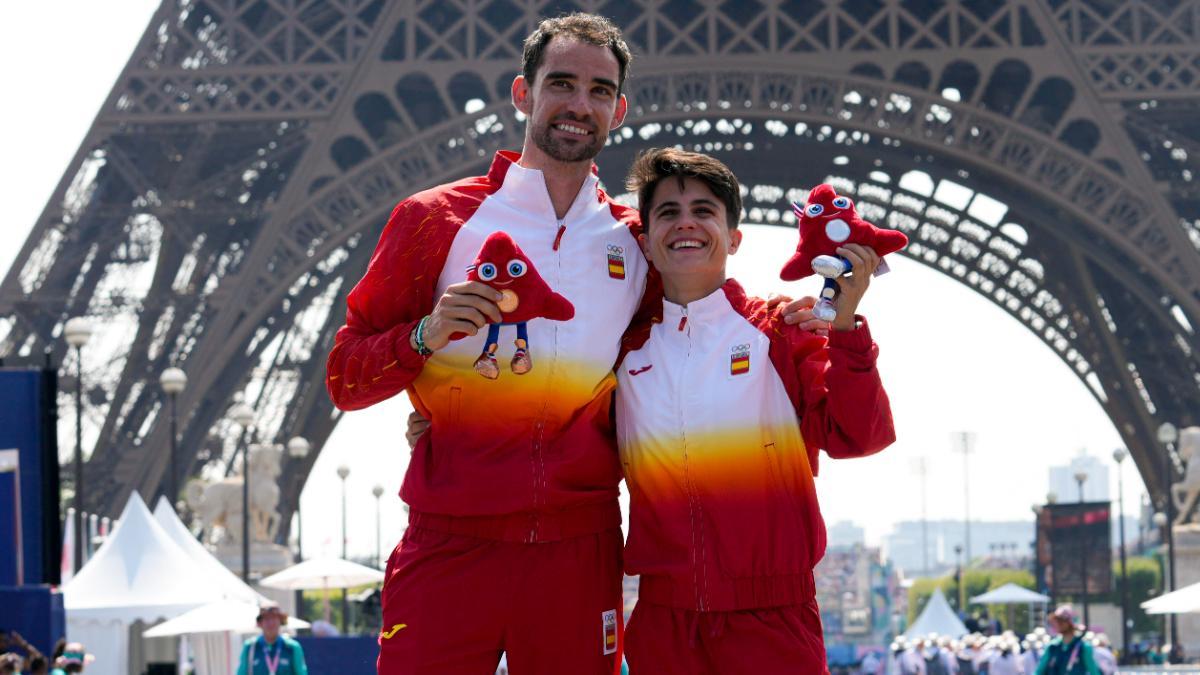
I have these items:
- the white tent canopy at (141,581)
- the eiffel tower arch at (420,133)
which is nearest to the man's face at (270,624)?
the white tent canopy at (141,581)

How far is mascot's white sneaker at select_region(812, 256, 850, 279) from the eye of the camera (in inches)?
180

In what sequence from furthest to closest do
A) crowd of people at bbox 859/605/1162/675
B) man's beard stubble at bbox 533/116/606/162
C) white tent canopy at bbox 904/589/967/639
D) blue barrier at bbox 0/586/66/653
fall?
white tent canopy at bbox 904/589/967/639, crowd of people at bbox 859/605/1162/675, blue barrier at bbox 0/586/66/653, man's beard stubble at bbox 533/116/606/162

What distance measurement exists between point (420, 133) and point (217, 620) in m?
14.7

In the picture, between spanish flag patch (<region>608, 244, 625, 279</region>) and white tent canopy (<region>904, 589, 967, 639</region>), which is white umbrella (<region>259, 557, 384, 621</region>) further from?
white tent canopy (<region>904, 589, 967, 639</region>)

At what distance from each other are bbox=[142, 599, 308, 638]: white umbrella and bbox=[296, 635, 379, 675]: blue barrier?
1.77 ft

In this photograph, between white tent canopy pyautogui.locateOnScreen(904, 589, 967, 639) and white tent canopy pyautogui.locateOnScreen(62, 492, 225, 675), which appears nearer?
white tent canopy pyautogui.locateOnScreen(62, 492, 225, 675)

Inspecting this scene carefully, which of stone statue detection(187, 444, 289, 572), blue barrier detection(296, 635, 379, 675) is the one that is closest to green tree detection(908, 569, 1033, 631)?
stone statue detection(187, 444, 289, 572)

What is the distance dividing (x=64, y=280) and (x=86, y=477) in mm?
3696

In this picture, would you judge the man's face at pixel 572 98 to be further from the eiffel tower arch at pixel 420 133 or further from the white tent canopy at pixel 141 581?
the eiffel tower arch at pixel 420 133

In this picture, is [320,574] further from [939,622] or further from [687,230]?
[939,622]

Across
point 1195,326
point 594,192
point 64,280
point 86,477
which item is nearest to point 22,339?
point 64,280

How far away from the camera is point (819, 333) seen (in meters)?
4.85

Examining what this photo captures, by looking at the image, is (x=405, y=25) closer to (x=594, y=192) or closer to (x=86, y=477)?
(x=86, y=477)

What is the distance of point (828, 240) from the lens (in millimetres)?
4668
